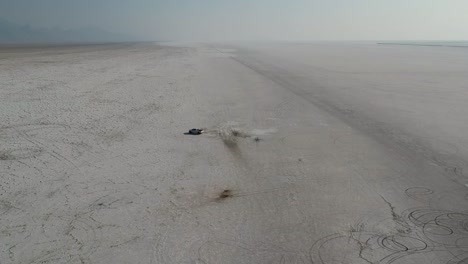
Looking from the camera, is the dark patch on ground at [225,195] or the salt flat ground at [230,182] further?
the dark patch on ground at [225,195]

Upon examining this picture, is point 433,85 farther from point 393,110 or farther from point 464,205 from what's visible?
point 464,205

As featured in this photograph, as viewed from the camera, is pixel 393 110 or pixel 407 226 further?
pixel 393 110

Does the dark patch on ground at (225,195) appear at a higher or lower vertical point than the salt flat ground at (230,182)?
lower

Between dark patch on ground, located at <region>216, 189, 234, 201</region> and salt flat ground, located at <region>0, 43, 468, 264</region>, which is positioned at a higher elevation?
salt flat ground, located at <region>0, 43, 468, 264</region>

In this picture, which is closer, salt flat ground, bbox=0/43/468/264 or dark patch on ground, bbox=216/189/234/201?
salt flat ground, bbox=0/43/468/264

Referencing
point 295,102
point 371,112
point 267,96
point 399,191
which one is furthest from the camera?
point 267,96

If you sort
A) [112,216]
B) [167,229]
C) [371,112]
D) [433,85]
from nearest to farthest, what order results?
[167,229] < [112,216] < [371,112] < [433,85]

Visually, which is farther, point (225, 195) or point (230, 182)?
point (230, 182)

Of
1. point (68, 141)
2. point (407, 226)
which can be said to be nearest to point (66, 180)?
point (68, 141)
